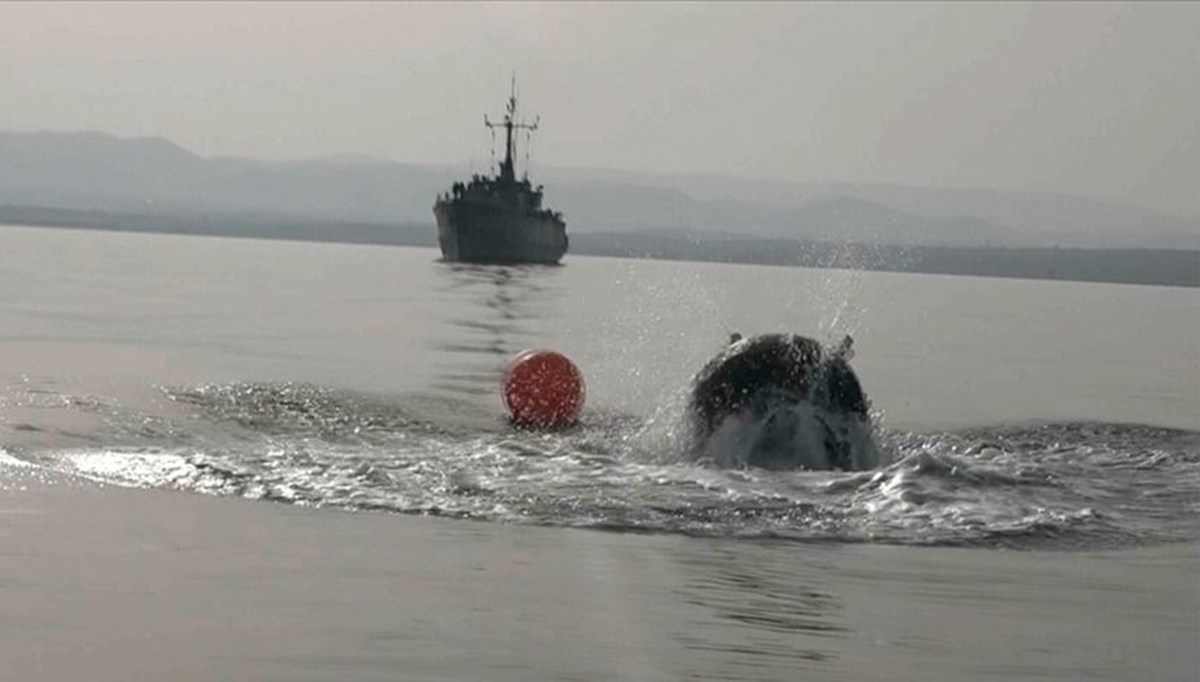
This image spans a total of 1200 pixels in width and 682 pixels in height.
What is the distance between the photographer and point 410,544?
12805 millimetres

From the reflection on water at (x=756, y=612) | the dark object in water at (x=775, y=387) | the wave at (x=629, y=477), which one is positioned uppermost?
the dark object in water at (x=775, y=387)

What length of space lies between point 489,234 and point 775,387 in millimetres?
104668

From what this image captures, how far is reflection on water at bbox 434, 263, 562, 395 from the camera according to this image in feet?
92.5

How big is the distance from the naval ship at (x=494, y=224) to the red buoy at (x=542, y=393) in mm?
100811

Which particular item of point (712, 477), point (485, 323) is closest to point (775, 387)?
point (712, 477)

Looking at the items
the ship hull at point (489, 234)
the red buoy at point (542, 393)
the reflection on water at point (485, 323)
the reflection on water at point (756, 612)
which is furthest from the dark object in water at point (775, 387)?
the ship hull at point (489, 234)

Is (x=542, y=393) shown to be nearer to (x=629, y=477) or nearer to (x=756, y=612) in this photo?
(x=629, y=477)

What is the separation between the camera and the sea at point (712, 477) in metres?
10.7

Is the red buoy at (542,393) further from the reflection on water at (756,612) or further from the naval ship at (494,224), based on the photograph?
the naval ship at (494,224)

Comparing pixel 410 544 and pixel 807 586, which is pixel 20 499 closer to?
pixel 410 544

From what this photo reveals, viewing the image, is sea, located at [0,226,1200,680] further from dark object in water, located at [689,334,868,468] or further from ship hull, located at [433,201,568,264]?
ship hull, located at [433,201,568,264]

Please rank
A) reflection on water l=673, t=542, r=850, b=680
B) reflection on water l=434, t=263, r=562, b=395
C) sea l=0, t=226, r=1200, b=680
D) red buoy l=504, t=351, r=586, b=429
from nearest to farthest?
reflection on water l=673, t=542, r=850, b=680, sea l=0, t=226, r=1200, b=680, red buoy l=504, t=351, r=586, b=429, reflection on water l=434, t=263, r=562, b=395

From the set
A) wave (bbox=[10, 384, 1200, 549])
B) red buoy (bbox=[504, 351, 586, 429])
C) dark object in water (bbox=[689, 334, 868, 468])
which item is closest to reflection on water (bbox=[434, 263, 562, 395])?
red buoy (bbox=[504, 351, 586, 429])

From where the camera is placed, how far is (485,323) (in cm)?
4459
